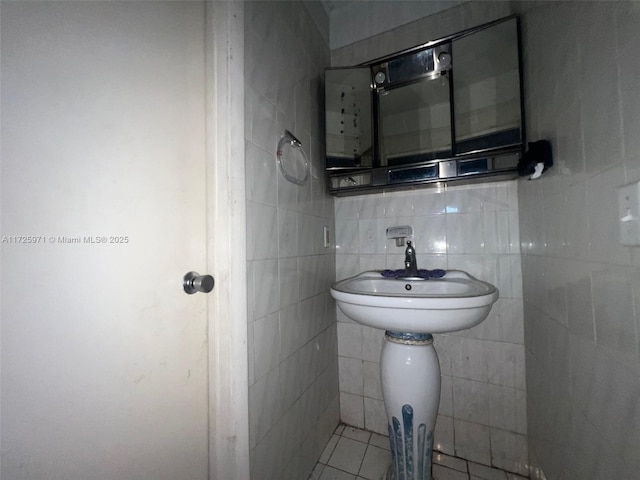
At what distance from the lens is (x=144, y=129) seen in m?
0.51

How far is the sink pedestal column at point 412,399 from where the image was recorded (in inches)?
31.8

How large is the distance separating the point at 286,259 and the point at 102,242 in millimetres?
521

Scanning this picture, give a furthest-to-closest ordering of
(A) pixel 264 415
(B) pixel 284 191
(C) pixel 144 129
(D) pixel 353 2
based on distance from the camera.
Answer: (D) pixel 353 2
(B) pixel 284 191
(A) pixel 264 415
(C) pixel 144 129

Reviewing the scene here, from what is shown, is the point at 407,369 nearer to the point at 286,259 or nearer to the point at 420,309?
the point at 420,309

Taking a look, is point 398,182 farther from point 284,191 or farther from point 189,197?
point 189,197

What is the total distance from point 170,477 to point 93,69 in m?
0.89

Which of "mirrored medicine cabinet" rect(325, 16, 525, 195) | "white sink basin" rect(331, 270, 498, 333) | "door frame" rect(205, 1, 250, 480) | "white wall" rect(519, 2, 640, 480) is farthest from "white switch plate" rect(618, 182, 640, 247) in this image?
"door frame" rect(205, 1, 250, 480)

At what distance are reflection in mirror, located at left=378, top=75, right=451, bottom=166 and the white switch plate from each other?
635mm

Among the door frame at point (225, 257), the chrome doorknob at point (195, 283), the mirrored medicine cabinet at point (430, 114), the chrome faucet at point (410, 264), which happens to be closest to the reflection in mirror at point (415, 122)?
the mirrored medicine cabinet at point (430, 114)

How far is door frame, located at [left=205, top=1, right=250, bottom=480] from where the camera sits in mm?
623

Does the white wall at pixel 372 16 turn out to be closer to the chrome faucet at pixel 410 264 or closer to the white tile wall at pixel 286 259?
the white tile wall at pixel 286 259

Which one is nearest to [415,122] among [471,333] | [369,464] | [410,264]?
[410,264]

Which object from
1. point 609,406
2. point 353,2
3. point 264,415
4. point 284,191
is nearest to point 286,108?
point 284,191

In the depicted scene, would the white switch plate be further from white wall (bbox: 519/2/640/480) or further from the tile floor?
the tile floor
